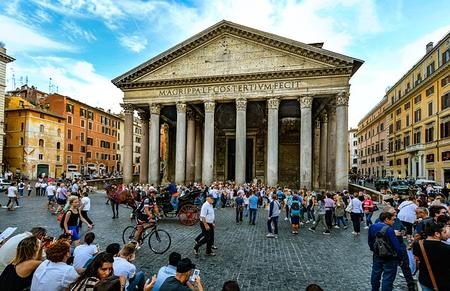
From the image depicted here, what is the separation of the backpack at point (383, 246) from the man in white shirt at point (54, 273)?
14.9 feet

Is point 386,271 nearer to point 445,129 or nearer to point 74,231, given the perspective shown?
point 74,231

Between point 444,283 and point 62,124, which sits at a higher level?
point 62,124

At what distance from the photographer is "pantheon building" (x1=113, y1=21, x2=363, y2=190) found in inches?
949

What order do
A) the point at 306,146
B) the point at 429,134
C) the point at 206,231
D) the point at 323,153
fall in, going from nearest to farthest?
the point at 206,231
the point at 306,146
the point at 323,153
the point at 429,134

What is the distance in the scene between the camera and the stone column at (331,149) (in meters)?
25.3

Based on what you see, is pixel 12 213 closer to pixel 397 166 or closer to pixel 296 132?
pixel 296 132

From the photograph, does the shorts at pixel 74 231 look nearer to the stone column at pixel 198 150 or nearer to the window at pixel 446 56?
the stone column at pixel 198 150

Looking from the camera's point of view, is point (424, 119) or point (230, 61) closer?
point (230, 61)

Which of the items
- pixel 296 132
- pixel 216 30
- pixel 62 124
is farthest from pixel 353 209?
pixel 62 124

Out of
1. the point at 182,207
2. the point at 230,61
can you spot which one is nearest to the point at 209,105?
the point at 230,61

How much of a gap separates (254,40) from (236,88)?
163 inches

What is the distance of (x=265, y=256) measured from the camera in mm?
8320

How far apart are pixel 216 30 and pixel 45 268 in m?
25.4

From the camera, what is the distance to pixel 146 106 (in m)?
29.2
